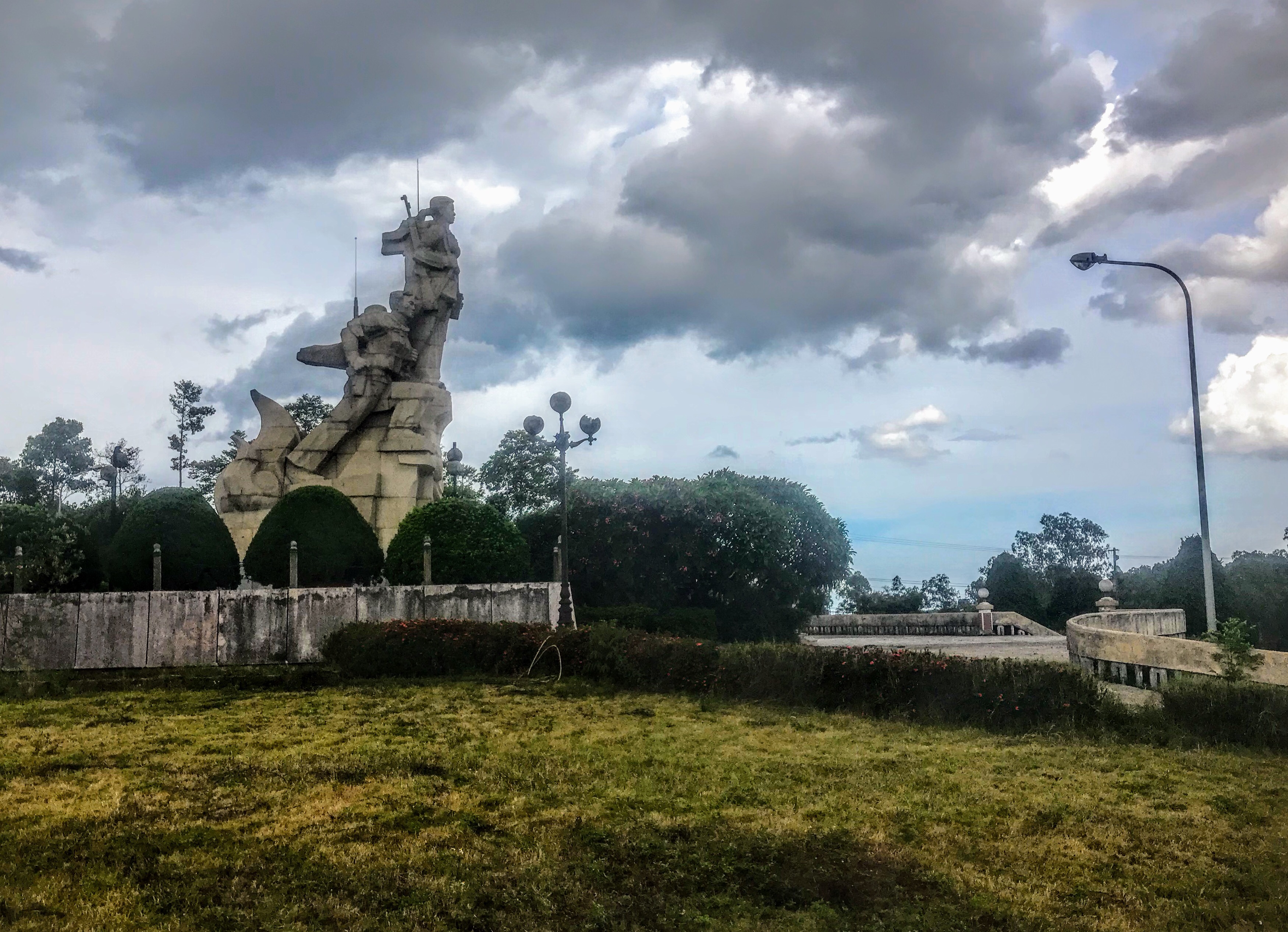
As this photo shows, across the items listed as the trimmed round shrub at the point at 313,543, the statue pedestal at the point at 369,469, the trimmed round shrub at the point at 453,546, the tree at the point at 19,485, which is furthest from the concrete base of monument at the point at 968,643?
the tree at the point at 19,485

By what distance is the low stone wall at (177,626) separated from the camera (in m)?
15.4

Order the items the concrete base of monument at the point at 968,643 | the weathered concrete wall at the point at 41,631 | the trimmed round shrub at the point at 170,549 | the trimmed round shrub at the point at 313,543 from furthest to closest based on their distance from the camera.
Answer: the concrete base of monument at the point at 968,643
the trimmed round shrub at the point at 313,543
the trimmed round shrub at the point at 170,549
the weathered concrete wall at the point at 41,631

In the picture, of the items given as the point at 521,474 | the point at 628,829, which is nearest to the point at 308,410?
the point at 521,474

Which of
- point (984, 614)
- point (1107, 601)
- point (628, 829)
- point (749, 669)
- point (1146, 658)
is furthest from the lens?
point (984, 614)

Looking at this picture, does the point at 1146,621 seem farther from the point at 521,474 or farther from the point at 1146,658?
the point at 521,474

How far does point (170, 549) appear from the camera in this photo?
1767 centimetres

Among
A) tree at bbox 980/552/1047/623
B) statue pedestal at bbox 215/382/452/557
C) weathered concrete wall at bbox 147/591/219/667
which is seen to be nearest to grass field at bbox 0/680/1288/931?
weathered concrete wall at bbox 147/591/219/667

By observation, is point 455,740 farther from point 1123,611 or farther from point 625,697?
point 1123,611

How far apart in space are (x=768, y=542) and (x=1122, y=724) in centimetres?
1388

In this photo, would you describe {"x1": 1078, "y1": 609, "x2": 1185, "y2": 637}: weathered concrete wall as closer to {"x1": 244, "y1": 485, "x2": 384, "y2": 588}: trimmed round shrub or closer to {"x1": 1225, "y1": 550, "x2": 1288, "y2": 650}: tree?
{"x1": 1225, "y1": 550, "x2": 1288, "y2": 650}: tree

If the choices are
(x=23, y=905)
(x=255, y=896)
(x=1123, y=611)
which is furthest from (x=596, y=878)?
(x=1123, y=611)

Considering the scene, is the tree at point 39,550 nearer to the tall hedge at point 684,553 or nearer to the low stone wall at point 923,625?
the tall hedge at point 684,553

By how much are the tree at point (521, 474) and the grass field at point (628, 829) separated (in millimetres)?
23889

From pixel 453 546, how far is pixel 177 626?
4.92m
